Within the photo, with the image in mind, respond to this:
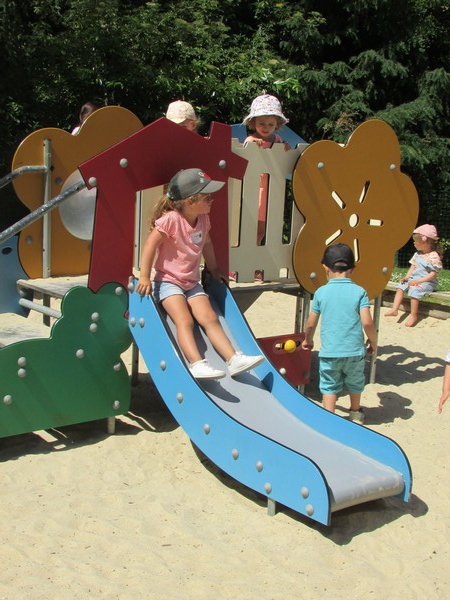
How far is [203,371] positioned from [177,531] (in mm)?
928

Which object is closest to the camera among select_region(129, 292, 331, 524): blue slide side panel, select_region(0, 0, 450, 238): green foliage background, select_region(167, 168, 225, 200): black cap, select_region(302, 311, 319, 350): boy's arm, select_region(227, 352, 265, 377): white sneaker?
select_region(129, 292, 331, 524): blue slide side panel

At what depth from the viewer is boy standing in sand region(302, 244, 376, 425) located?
187 inches

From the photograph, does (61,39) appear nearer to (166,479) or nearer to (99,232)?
(99,232)

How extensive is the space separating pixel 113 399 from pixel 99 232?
0.99 m

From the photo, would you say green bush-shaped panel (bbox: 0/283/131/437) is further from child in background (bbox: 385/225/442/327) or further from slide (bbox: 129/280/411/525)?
child in background (bbox: 385/225/442/327)

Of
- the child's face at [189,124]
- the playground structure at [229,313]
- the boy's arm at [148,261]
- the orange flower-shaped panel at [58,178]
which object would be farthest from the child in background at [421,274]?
the boy's arm at [148,261]

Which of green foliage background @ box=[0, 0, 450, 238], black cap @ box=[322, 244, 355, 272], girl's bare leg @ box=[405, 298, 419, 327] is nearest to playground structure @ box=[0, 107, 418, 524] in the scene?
black cap @ box=[322, 244, 355, 272]

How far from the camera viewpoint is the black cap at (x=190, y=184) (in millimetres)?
4547

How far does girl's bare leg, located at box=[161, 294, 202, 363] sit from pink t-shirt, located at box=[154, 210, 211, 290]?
132 mm

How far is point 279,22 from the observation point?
14539 millimetres

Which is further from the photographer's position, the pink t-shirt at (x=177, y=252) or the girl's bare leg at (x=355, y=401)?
the girl's bare leg at (x=355, y=401)

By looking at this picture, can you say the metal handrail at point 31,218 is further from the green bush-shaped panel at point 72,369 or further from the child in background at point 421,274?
the child in background at point 421,274

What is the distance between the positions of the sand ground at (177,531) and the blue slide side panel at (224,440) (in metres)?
0.17

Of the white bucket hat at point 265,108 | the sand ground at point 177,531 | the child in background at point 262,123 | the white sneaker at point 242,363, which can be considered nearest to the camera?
the sand ground at point 177,531
